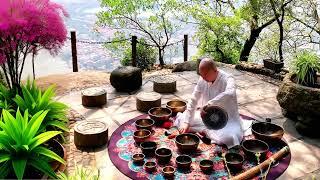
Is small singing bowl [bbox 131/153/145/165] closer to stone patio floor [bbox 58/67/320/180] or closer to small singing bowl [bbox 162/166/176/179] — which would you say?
stone patio floor [bbox 58/67/320/180]

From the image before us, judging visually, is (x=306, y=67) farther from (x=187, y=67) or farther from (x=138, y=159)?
(x=187, y=67)

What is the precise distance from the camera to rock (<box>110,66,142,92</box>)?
8.19 metres

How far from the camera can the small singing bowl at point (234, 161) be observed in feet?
16.3

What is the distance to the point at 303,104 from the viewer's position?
234 inches

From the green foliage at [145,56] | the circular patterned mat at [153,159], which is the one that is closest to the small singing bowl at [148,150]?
the circular patterned mat at [153,159]

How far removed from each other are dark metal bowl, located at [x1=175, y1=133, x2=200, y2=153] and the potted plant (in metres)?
2.14

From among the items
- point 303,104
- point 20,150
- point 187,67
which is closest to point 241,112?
point 303,104

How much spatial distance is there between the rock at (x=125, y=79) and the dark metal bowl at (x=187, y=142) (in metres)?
2.84

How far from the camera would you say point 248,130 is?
6.10 m

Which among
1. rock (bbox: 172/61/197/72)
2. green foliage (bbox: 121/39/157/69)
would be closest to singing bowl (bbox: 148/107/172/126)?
rock (bbox: 172/61/197/72)

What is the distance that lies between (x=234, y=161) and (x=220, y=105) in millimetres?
821

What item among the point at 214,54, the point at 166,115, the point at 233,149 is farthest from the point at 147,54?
the point at 233,149

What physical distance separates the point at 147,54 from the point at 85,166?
8.89 m

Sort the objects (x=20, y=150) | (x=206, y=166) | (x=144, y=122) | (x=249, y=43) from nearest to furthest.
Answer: (x=20, y=150) → (x=206, y=166) → (x=144, y=122) → (x=249, y=43)
